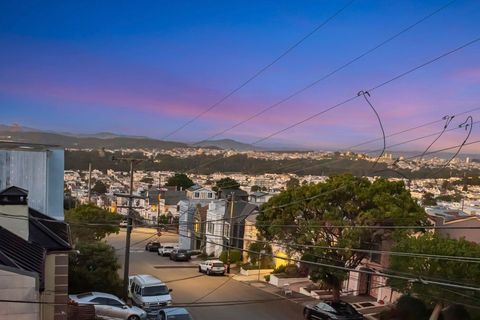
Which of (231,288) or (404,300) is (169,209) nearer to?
(231,288)

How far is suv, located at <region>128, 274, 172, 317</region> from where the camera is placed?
75.1 feet

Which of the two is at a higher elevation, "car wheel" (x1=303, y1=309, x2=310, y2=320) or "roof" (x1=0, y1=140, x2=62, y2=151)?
"roof" (x1=0, y1=140, x2=62, y2=151)

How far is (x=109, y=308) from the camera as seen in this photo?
62.7 ft

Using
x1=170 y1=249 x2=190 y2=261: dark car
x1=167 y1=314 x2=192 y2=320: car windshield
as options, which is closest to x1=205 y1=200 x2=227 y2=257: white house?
x1=170 y1=249 x2=190 y2=261: dark car

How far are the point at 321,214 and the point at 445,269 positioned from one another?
10359 mm

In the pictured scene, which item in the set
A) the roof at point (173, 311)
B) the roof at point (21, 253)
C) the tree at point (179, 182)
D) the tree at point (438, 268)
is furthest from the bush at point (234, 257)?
the tree at point (179, 182)

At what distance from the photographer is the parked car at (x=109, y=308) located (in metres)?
19.0

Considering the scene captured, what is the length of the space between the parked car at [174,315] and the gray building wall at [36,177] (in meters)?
6.66

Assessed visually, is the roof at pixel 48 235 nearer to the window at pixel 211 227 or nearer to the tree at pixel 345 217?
the tree at pixel 345 217

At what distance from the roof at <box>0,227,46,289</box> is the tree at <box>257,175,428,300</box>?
18.4 meters

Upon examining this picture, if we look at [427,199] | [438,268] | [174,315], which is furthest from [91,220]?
[427,199]

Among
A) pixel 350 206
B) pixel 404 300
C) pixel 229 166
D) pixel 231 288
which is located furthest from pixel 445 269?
pixel 229 166

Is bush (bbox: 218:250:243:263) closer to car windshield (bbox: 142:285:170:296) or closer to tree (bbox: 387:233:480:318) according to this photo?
car windshield (bbox: 142:285:170:296)

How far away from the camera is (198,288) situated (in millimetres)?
32312
